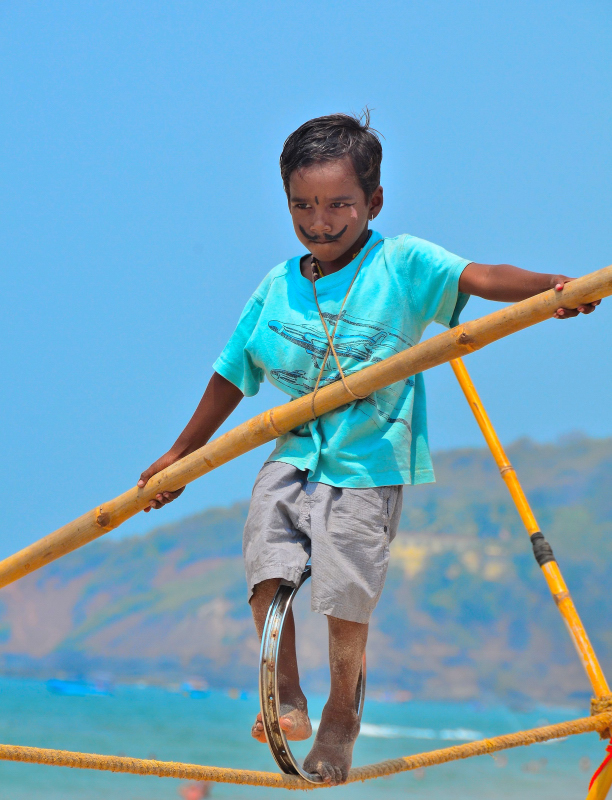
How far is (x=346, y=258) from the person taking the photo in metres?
2.02

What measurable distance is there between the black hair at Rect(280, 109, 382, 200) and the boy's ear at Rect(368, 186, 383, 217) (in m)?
0.02

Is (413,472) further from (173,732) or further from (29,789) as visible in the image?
(173,732)

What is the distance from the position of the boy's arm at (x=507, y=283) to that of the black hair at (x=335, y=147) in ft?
0.97

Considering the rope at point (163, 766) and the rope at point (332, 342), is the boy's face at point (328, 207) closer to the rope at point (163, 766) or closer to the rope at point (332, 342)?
the rope at point (332, 342)

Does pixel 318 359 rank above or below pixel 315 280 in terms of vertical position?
below

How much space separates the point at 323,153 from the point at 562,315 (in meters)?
0.60

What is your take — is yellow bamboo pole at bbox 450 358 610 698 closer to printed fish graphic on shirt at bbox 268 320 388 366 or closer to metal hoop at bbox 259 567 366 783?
printed fish graphic on shirt at bbox 268 320 388 366

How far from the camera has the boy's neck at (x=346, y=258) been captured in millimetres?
2020

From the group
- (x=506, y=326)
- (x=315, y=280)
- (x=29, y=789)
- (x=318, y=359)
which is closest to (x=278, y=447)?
(x=318, y=359)

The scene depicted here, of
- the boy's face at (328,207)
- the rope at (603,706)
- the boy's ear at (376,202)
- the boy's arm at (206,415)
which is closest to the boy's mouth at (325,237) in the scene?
the boy's face at (328,207)

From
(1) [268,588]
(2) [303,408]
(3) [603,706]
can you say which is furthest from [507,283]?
(3) [603,706]

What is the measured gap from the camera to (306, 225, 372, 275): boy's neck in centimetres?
202

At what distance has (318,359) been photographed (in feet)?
6.41

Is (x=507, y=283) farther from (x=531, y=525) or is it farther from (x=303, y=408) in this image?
(x=531, y=525)
